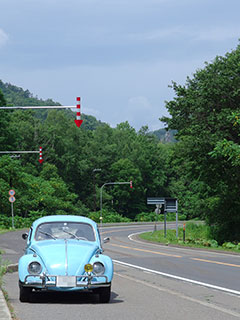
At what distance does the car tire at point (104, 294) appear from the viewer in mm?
10162

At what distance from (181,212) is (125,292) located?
106076 millimetres

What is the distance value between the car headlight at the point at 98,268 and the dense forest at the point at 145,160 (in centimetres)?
2351

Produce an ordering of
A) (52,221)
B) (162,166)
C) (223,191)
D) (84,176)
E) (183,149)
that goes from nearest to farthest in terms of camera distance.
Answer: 1. (52,221)
2. (183,149)
3. (223,191)
4. (84,176)
5. (162,166)

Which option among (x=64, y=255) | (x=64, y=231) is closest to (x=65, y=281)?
(x=64, y=255)

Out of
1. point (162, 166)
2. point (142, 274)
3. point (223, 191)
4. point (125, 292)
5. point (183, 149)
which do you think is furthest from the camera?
point (162, 166)

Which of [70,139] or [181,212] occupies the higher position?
[70,139]

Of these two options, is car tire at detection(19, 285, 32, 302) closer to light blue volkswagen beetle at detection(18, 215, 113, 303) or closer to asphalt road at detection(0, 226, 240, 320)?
light blue volkswagen beetle at detection(18, 215, 113, 303)

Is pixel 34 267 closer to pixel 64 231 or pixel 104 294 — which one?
pixel 104 294

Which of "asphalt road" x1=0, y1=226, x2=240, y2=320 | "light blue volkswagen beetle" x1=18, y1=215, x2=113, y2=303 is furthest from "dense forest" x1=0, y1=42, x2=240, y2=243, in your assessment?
"light blue volkswagen beetle" x1=18, y1=215, x2=113, y2=303

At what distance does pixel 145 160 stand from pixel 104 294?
113146 millimetres

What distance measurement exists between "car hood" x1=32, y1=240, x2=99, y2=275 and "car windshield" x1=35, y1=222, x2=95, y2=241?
344 mm

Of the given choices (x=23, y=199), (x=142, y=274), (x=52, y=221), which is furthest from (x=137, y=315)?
(x=23, y=199)

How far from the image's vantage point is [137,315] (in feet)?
29.5

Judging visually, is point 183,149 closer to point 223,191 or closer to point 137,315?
point 223,191
